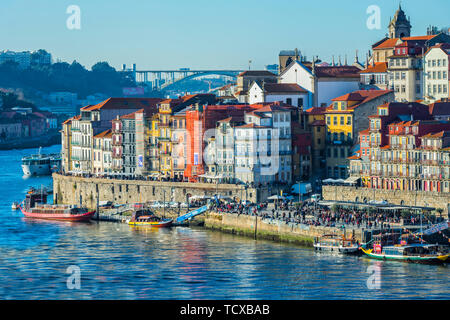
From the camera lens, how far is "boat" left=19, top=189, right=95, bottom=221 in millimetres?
110062

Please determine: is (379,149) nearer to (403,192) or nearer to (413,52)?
(403,192)

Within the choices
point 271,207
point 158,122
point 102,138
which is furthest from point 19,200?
point 271,207

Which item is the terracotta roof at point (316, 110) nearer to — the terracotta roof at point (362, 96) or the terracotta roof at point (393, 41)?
the terracotta roof at point (362, 96)

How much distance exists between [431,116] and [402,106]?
3145 millimetres

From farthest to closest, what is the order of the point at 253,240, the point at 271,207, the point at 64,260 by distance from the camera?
1. the point at 271,207
2. the point at 253,240
3. the point at 64,260

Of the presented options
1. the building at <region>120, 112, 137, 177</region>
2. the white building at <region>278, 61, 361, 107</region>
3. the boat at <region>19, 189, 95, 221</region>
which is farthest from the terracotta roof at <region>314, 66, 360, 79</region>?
the boat at <region>19, 189, 95, 221</region>

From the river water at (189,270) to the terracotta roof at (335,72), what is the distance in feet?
104

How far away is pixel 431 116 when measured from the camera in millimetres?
105375

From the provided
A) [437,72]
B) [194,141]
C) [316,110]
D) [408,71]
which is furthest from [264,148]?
[437,72]

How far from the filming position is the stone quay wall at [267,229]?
285ft

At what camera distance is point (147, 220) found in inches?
4003

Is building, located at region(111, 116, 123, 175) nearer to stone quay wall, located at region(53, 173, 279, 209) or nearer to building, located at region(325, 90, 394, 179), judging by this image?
stone quay wall, located at region(53, 173, 279, 209)

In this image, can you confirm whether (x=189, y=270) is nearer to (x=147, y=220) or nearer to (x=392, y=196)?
(x=392, y=196)

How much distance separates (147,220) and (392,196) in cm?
2089
